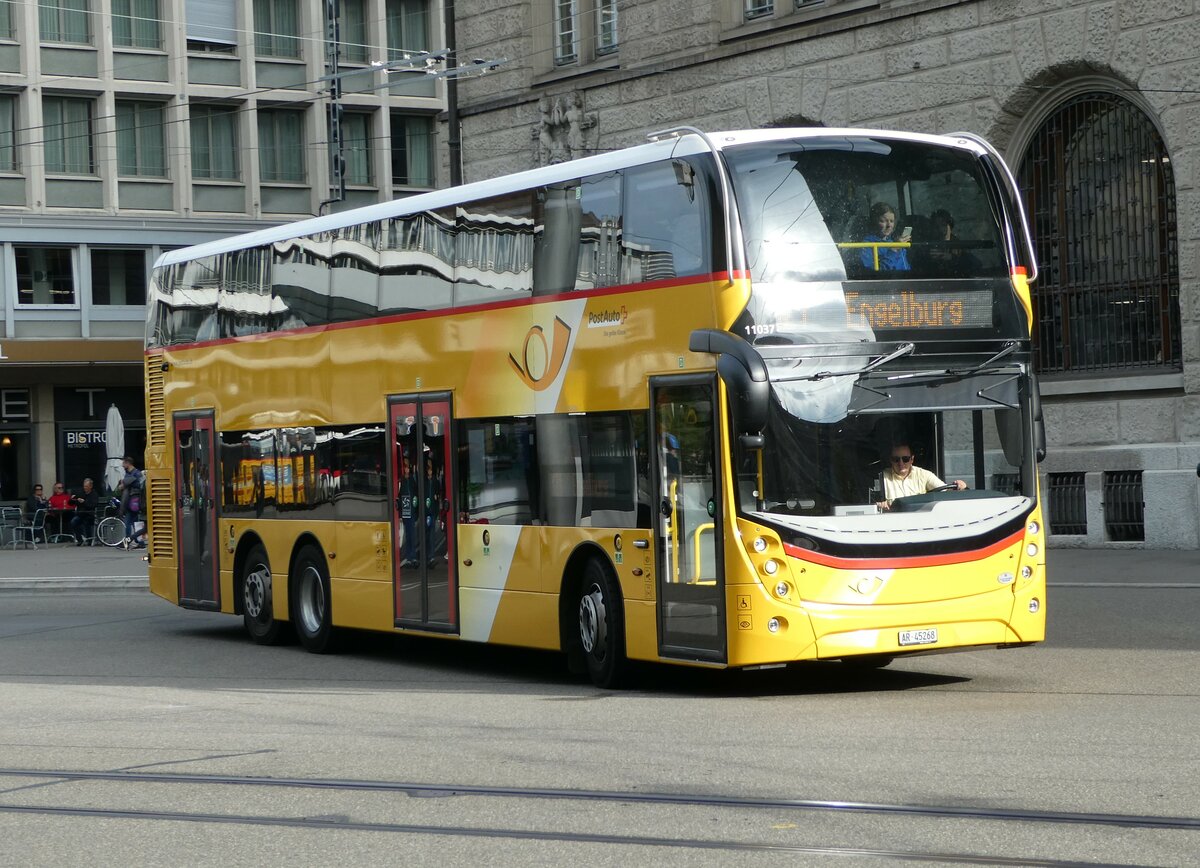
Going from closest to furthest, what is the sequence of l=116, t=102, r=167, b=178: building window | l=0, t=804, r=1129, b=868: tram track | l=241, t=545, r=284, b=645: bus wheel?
l=0, t=804, r=1129, b=868: tram track → l=241, t=545, r=284, b=645: bus wheel → l=116, t=102, r=167, b=178: building window

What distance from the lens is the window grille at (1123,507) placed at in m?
23.1

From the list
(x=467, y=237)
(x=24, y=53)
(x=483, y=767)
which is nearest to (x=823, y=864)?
(x=483, y=767)

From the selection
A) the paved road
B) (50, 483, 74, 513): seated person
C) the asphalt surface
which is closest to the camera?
the paved road

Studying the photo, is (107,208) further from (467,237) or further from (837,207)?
(837,207)

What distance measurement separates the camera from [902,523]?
12406mm

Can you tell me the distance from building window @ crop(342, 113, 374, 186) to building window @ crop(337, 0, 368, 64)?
1617mm

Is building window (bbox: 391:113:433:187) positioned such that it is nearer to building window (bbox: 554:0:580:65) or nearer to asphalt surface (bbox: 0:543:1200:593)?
asphalt surface (bbox: 0:543:1200:593)

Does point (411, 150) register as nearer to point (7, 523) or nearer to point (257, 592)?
point (7, 523)

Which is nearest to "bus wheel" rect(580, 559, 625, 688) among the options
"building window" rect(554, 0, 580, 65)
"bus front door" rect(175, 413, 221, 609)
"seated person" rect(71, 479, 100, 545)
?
"bus front door" rect(175, 413, 221, 609)

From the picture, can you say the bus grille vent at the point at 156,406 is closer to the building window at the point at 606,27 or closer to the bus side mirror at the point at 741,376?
the bus side mirror at the point at 741,376

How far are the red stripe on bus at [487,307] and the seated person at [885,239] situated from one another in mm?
911

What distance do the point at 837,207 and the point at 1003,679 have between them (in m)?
3.36

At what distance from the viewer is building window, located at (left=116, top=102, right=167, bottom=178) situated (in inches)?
1890

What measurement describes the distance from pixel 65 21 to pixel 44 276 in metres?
6.25
